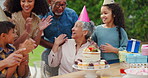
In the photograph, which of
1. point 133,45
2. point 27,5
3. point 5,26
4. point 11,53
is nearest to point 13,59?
point 11,53

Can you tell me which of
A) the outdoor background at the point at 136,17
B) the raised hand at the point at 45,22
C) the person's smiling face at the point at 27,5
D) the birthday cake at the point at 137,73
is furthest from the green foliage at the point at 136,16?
the birthday cake at the point at 137,73

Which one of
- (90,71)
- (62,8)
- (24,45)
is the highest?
(62,8)

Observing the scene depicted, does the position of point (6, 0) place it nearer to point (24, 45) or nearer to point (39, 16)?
point (39, 16)

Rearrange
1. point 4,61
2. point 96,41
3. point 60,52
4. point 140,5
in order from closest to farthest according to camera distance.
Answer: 1. point 4,61
2. point 60,52
3. point 96,41
4. point 140,5

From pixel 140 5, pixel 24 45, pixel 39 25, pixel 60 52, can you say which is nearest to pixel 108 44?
pixel 60 52

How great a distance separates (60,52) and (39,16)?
50cm

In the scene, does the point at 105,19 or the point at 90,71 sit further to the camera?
the point at 105,19

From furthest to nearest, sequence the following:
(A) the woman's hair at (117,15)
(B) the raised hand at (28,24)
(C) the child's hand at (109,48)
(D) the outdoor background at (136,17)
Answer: (D) the outdoor background at (136,17)
(A) the woman's hair at (117,15)
(C) the child's hand at (109,48)
(B) the raised hand at (28,24)

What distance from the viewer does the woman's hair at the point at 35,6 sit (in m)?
2.71

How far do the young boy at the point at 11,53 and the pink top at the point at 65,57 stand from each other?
1.30ft

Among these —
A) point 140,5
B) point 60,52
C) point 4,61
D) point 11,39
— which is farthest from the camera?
point 140,5

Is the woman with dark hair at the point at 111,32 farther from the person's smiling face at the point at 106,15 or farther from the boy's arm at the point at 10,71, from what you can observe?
the boy's arm at the point at 10,71

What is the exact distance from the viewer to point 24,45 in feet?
7.32

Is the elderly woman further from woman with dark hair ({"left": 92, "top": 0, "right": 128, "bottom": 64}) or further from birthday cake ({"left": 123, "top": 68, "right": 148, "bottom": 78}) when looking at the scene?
birthday cake ({"left": 123, "top": 68, "right": 148, "bottom": 78})
